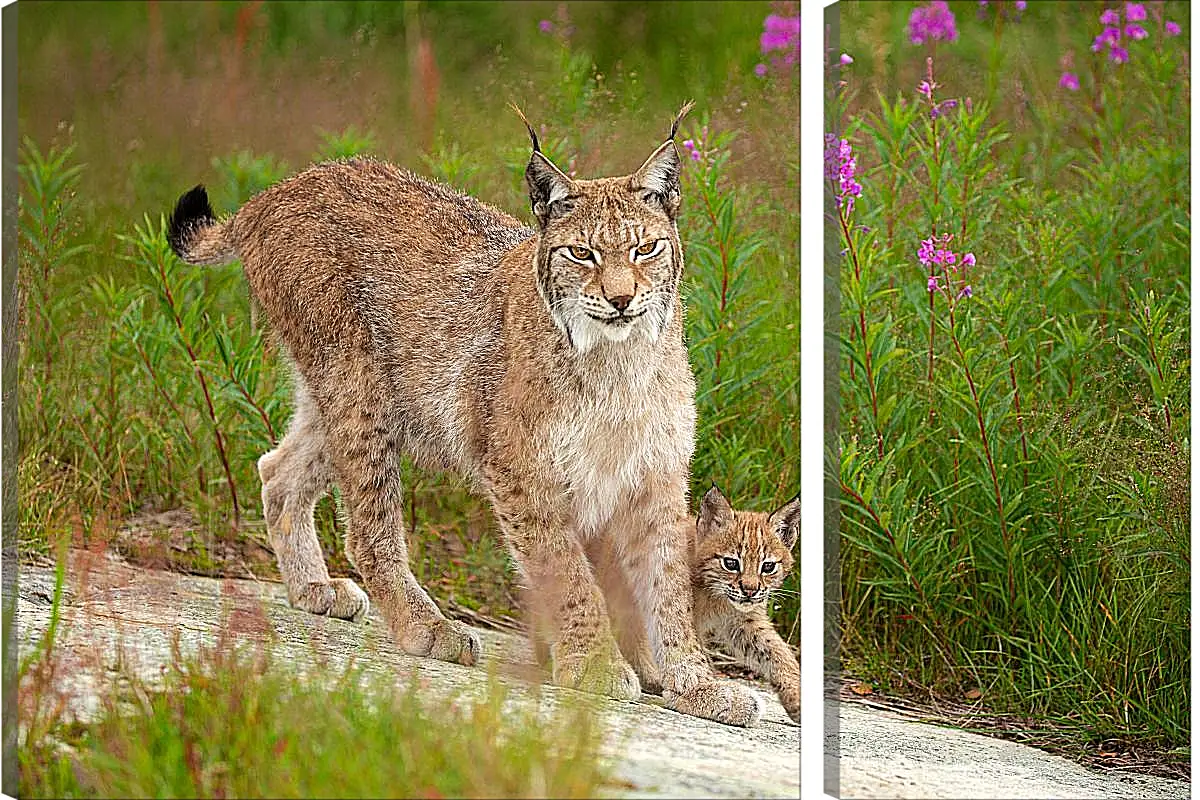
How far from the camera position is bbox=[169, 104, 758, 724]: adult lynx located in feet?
6.20

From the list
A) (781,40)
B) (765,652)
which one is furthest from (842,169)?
(765,652)

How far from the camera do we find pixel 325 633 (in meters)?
2.05

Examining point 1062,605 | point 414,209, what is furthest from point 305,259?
point 1062,605

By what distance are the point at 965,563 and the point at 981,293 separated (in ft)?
1.14

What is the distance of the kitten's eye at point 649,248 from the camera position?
186 centimetres

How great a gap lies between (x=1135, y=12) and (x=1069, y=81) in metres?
0.12

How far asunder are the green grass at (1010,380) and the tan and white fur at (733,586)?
109 mm

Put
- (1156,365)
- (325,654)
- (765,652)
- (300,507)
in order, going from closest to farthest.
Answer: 1. (1156,365)
2. (765,652)
3. (325,654)
4. (300,507)

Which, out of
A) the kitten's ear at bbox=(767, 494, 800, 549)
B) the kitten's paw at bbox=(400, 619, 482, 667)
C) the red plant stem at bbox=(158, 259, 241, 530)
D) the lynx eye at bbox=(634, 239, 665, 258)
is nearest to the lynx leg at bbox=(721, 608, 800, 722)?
the kitten's ear at bbox=(767, 494, 800, 549)

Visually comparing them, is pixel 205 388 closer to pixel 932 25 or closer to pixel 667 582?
pixel 667 582

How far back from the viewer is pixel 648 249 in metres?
1.87

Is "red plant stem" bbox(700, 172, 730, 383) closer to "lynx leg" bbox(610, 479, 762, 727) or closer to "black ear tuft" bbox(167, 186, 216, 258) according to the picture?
"lynx leg" bbox(610, 479, 762, 727)

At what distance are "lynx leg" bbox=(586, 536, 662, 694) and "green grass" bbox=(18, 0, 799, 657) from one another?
0.14m

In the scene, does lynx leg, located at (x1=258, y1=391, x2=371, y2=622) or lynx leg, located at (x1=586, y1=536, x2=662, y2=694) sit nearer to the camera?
lynx leg, located at (x1=586, y1=536, x2=662, y2=694)
